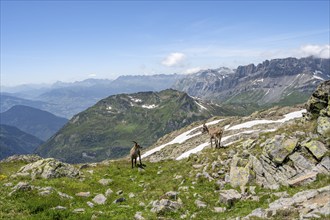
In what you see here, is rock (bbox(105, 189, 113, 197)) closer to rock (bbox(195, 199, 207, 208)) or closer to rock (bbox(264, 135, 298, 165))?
rock (bbox(195, 199, 207, 208))

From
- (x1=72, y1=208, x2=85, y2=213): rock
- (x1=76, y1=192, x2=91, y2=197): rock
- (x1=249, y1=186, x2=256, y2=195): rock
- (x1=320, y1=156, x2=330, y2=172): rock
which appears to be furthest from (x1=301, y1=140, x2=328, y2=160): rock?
(x1=76, y1=192, x2=91, y2=197): rock

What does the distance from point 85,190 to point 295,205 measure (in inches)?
733

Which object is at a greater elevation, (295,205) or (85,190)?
(295,205)

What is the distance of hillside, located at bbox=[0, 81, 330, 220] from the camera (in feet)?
68.8

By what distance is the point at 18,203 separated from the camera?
23.0 metres

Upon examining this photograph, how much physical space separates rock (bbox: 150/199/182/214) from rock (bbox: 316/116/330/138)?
50.7ft

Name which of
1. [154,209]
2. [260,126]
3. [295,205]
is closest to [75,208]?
[154,209]

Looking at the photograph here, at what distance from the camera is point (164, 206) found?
22.5 metres

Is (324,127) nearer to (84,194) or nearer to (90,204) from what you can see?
(90,204)

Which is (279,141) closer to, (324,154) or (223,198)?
(324,154)

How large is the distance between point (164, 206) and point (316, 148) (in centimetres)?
1428

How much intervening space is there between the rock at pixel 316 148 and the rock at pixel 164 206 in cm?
1249

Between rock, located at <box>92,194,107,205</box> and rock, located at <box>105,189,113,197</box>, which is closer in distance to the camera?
rock, located at <box>92,194,107,205</box>

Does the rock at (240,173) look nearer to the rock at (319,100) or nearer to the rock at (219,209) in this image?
the rock at (219,209)
